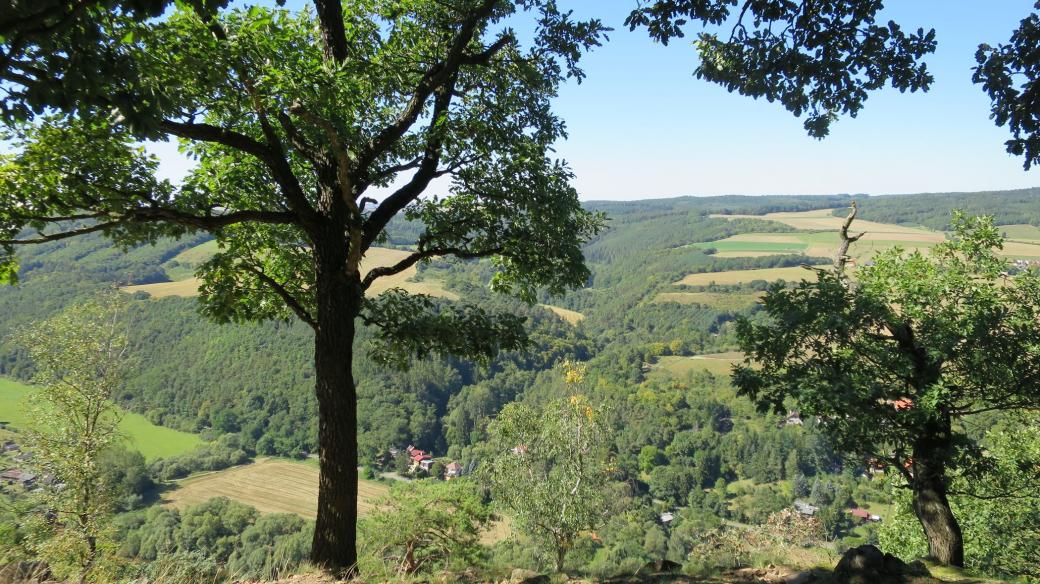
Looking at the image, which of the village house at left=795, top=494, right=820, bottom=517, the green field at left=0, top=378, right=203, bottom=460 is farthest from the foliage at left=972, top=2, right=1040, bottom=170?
the green field at left=0, top=378, right=203, bottom=460

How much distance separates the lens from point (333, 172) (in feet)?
17.9

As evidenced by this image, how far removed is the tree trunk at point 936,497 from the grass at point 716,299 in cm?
11564

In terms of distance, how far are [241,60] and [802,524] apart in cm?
2725

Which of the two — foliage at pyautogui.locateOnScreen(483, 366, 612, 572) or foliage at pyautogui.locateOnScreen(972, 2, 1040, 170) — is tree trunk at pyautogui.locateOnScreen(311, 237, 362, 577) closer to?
foliage at pyautogui.locateOnScreen(972, 2, 1040, 170)

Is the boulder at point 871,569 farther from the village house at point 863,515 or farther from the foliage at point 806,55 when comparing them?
the village house at point 863,515

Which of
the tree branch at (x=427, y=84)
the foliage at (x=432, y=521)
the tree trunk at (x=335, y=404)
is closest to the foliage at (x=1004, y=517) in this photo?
the foliage at (x=432, y=521)

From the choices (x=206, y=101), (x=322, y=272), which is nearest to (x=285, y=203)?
(x=322, y=272)

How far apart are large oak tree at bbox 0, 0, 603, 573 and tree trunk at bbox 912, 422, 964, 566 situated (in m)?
5.63

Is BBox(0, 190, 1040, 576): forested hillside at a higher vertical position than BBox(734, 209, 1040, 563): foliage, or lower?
lower

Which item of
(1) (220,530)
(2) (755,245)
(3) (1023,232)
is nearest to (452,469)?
(1) (220,530)

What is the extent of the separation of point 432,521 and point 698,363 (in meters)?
94.8

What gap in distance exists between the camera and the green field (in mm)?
63031

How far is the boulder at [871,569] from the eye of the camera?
14.8 feet

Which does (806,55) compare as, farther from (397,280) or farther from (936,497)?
(397,280)
